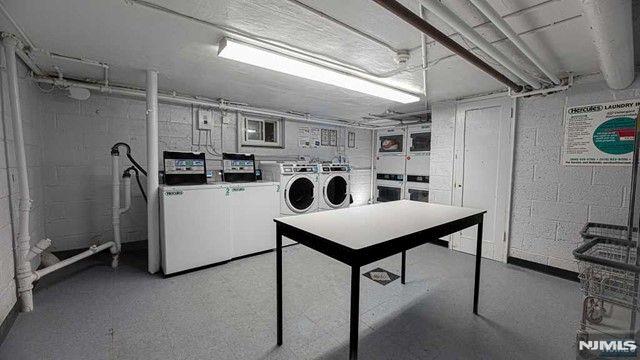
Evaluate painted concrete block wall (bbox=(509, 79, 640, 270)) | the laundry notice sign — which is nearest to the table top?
painted concrete block wall (bbox=(509, 79, 640, 270))

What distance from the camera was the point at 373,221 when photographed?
1.83 m

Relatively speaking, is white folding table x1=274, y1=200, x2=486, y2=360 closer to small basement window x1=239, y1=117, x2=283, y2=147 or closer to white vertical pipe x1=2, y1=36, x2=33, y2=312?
white vertical pipe x1=2, y1=36, x2=33, y2=312

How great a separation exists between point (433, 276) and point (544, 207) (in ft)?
5.20

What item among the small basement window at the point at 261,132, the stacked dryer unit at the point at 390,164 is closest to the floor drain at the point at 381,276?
the stacked dryer unit at the point at 390,164

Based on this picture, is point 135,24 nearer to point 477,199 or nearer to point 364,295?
point 364,295

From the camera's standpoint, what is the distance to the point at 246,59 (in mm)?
2121

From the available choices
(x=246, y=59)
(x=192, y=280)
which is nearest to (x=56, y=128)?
(x=192, y=280)

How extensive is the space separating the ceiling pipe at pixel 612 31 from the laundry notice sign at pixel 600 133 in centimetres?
70

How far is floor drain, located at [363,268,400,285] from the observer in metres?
2.78

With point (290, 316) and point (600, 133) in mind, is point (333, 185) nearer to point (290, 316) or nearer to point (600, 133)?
point (290, 316)

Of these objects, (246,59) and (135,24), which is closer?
(135,24)

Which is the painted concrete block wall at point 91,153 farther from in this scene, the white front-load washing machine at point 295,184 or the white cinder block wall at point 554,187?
the white cinder block wall at point 554,187

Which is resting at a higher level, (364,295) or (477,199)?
(477,199)

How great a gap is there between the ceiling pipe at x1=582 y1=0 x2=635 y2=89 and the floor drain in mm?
2467
